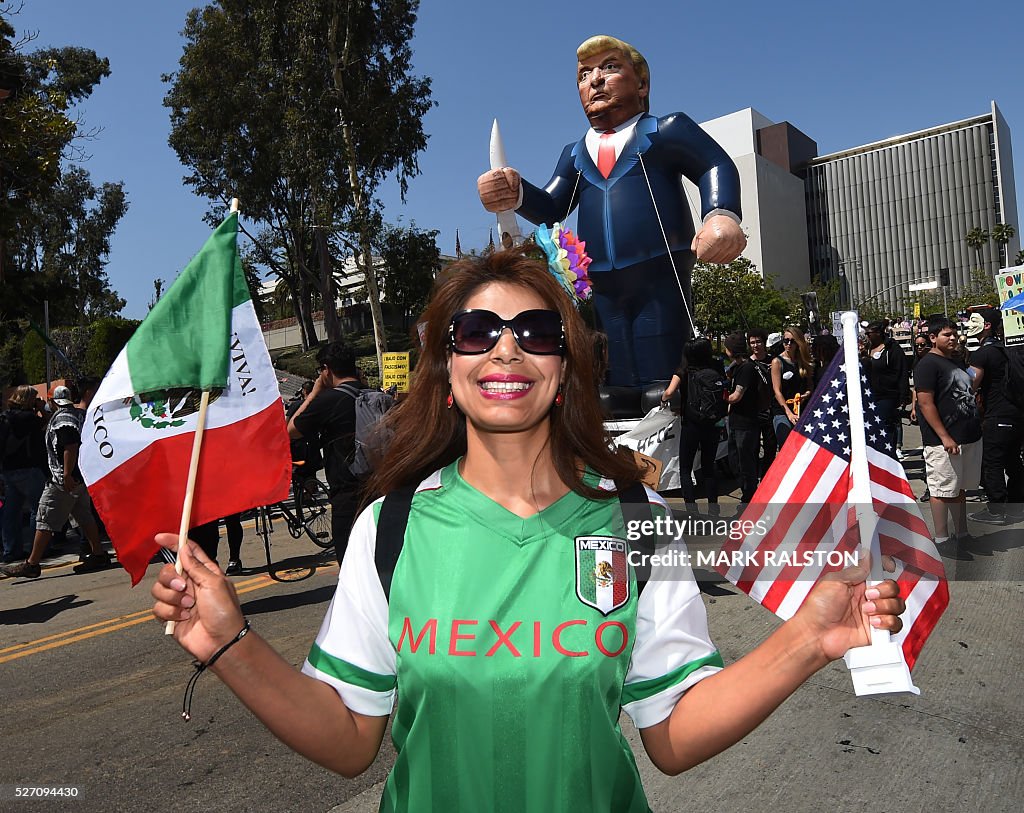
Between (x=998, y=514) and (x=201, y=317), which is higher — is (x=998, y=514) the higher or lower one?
the lower one

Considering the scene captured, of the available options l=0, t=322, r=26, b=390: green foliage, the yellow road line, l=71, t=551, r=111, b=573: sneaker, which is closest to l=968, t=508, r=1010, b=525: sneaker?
the yellow road line

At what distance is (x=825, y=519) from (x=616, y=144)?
628 centimetres

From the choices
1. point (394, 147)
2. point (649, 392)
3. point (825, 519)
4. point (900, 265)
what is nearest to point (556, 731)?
point (825, 519)

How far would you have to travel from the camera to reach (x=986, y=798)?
106 inches

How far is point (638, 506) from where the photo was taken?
1.57m

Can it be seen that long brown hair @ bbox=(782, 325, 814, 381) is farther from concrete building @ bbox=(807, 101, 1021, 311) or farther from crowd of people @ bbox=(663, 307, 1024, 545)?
concrete building @ bbox=(807, 101, 1021, 311)

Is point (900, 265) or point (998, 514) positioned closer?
point (998, 514)

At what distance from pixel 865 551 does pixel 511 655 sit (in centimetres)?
67

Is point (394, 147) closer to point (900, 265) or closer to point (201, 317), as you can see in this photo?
point (201, 317)

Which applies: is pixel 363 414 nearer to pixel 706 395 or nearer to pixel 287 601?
pixel 287 601

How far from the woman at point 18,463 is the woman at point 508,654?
7.99 meters

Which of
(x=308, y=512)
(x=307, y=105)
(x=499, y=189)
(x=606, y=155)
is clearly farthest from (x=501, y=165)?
(x=307, y=105)

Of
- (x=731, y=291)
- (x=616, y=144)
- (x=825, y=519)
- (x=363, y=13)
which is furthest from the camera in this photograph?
(x=731, y=291)

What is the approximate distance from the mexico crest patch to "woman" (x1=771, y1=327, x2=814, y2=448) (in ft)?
22.9
